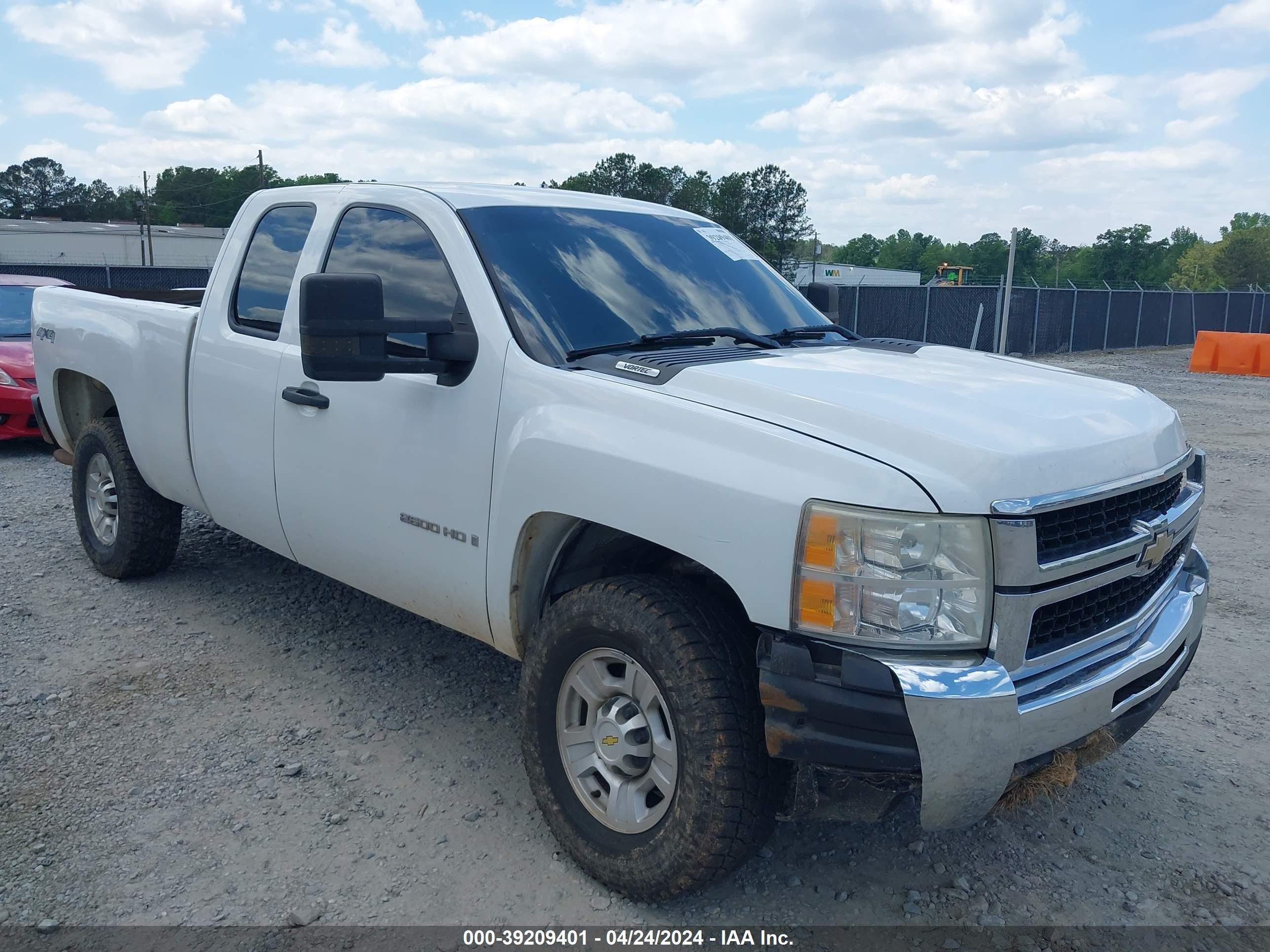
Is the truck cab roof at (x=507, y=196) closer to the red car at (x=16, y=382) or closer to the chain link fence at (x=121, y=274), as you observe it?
the red car at (x=16, y=382)

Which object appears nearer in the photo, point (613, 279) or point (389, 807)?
point (389, 807)

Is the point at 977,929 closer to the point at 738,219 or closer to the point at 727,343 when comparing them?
the point at 727,343

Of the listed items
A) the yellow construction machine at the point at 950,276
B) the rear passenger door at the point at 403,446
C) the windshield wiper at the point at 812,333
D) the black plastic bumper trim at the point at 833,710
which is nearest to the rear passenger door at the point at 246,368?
the rear passenger door at the point at 403,446

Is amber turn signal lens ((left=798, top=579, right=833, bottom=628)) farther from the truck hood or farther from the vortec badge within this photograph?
the vortec badge

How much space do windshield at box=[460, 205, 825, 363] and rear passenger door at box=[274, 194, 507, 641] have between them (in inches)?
4.9

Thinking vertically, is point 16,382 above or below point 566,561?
below

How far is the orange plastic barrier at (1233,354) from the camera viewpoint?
21.9m

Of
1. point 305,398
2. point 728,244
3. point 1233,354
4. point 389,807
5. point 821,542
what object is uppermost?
point 728,244

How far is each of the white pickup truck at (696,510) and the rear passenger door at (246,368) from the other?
0.02 meters

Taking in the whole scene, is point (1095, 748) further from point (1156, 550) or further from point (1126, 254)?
point (1126, 254)

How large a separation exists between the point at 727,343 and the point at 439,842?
185cm

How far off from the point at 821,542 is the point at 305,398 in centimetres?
226

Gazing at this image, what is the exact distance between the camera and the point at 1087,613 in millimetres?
2836

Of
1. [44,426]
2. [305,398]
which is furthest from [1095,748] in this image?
[44,426]
